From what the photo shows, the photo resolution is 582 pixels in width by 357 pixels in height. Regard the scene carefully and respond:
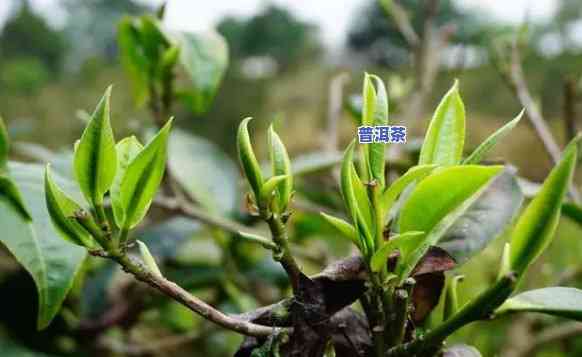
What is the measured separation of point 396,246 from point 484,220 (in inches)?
5.4

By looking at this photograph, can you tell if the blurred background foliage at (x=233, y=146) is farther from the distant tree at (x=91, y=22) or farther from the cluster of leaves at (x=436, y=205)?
the distant tree at (x=91, y=22)

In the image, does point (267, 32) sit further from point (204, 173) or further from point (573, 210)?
point (573, 210)

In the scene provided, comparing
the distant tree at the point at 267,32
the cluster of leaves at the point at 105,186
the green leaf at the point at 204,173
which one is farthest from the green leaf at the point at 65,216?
the distant tree at the point at 267,32

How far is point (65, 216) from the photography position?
0.31 metres

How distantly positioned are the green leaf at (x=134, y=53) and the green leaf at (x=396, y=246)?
41cm

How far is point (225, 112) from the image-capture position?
14.4 feet

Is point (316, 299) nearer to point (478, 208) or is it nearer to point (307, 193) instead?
point (478, 208)

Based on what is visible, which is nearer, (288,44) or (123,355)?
(123,355)

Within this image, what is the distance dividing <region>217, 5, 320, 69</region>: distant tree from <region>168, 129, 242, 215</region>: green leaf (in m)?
9.37

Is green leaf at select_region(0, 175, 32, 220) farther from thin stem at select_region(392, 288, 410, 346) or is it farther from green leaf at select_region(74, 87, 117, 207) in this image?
thin stem at select_region(392, 288, 410, 346)

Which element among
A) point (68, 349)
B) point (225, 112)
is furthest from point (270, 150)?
point (225, 112)

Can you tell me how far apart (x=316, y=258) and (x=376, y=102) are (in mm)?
490

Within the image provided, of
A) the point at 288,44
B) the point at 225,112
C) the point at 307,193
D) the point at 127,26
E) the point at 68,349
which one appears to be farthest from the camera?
the point at 288,44

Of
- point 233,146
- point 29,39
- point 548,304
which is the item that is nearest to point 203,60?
point 548,304
